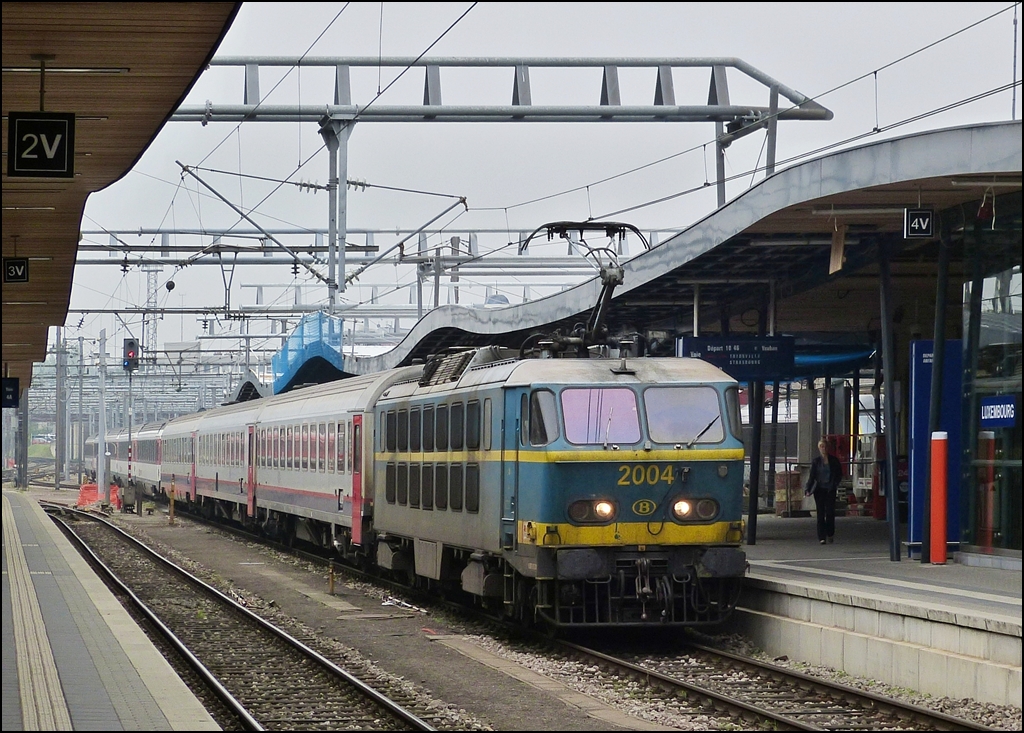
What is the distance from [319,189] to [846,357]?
459 inches

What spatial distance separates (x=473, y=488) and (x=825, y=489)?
8.00 meters

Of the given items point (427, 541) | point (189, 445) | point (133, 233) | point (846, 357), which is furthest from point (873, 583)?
point (189, 445)

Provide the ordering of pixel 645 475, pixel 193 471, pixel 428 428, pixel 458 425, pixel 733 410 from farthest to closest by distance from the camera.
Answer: pixel 193 471
pixel 428 428
pixel 458 425
pixel 733 410
pixel 645 475

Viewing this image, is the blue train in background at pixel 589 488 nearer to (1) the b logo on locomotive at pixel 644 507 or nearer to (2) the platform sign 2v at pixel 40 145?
(1) the b logo on locomotive at pixel 644 507

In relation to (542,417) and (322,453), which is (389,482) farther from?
(542,417)

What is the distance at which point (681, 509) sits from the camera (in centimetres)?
1406

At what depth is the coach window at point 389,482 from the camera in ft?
62.5

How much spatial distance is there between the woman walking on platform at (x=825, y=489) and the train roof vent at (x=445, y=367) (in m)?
6.50

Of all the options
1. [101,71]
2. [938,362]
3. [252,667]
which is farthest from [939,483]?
[101,71]

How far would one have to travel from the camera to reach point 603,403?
46.6 ft

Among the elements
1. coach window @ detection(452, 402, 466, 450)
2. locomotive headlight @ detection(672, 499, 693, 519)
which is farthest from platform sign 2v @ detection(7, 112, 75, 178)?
locomotive headlight @ detection(672, 499, 693, 519)

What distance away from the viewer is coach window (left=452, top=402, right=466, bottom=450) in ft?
51.9

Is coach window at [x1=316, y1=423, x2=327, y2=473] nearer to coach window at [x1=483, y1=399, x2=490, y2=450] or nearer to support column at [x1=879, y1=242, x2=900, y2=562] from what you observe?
coach window at [x1=483, y1=399, x2=490, y2=450]

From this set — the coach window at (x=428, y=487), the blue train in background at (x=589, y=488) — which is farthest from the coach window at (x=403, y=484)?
the blue train in background at (x=589, y=488)
